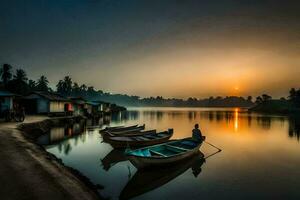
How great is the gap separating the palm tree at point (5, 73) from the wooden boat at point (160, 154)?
68.9m

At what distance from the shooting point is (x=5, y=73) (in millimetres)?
67438

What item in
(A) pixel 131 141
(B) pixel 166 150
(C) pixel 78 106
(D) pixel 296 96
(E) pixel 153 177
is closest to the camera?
(E) pixel 153 177

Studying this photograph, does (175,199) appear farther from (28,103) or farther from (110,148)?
(28,103)

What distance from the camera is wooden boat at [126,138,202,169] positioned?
13.5m

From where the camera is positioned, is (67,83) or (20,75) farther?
(67,83)

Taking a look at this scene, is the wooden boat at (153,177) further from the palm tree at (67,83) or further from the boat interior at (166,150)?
the palm tree at (67,83)

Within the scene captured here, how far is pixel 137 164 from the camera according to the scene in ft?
45.0

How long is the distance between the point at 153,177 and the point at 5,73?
72.0 m

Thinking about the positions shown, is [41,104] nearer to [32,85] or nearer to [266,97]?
[32,85]

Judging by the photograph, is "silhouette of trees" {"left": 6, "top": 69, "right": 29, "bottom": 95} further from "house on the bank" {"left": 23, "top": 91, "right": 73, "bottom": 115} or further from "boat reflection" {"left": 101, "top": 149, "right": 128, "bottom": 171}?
"boat reflection" {"left": 101, "top": 149, "right": 128, "bottom": 171}

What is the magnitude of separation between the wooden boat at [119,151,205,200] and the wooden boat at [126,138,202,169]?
549 millimetres

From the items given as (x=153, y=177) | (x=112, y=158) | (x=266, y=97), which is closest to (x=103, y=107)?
(x=112, y=158)

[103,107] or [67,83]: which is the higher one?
[67,83]

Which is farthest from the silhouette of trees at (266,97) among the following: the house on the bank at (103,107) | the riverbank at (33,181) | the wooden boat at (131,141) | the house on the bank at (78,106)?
the riverbank at (33,181)
